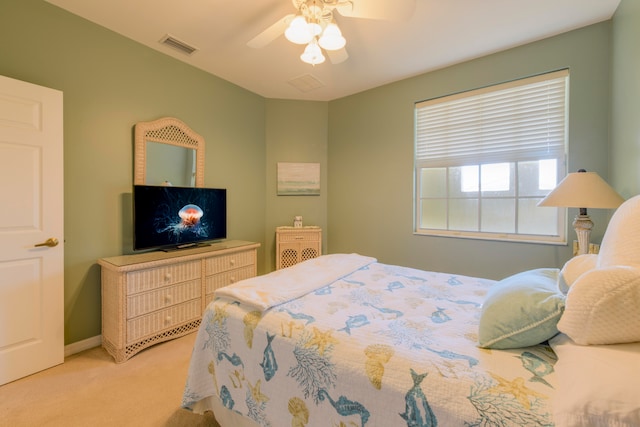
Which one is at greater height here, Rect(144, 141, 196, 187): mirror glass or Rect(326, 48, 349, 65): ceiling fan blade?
Rect(326, 48, 349, 65): ceiling fan blade

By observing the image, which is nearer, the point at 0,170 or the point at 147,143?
the point at 0,170

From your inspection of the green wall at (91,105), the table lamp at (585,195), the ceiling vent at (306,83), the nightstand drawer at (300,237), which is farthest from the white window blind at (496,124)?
the green wall at (91,105)

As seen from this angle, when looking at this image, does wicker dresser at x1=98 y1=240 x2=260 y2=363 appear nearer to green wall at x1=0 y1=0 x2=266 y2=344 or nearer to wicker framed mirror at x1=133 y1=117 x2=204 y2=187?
green wall at x1=0 y1=0 x2=266 y2=344

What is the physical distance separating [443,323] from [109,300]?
7.88 feet

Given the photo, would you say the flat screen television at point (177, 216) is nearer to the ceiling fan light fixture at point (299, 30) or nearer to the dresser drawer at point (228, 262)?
the dresser drawer at point (228, 262)

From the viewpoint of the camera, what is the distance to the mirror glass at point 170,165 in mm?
2521

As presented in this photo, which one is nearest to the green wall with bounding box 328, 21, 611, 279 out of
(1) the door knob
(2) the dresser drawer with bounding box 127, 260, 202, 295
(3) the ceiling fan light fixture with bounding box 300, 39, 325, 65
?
(3) the ceiling fan light fixture with bounding box 300, 39, 325, 65

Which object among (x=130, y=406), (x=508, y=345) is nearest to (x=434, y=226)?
(x=508, y=345)

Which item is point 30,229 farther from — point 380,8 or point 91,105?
point 380,8

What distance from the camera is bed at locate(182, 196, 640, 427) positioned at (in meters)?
0.70

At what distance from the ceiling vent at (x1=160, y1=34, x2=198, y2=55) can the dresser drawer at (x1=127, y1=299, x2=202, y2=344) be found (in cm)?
234

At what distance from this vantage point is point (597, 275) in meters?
0.75

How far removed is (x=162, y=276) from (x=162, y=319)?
Answer: 1.19ft

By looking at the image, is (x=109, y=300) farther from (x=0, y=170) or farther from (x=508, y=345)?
(x=508, y=345)
